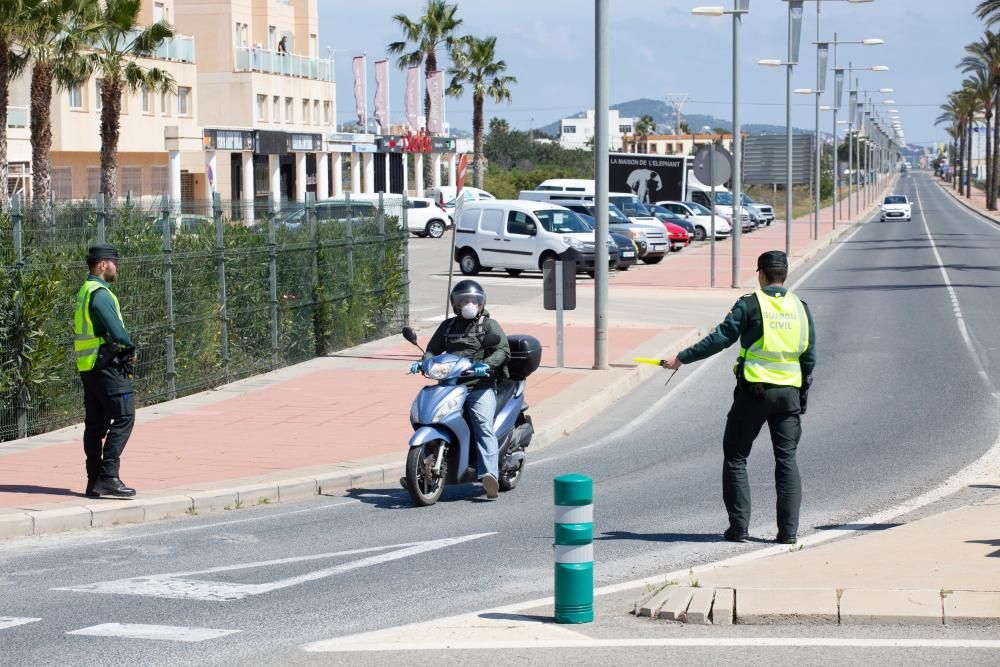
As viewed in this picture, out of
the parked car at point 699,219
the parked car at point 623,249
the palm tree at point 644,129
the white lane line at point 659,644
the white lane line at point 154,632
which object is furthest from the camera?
the palm tree at point 644,129

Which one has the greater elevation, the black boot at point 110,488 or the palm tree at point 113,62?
the palm tree at point 113,62

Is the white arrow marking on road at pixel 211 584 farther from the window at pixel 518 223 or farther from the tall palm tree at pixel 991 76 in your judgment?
the tall palm tree at pixel 991 76

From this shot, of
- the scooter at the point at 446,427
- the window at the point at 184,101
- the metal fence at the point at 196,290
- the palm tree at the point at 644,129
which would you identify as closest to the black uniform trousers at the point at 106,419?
the scooter at the point at 446,427

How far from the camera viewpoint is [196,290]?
16453 mm

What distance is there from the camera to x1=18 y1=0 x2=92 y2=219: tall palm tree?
1416 inches

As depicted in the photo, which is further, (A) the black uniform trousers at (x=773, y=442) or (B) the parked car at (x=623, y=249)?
(B) the parked car at (x=623, y=249)

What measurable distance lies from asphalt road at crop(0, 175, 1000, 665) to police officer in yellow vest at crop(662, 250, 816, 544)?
0.52m

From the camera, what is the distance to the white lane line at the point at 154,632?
707cm

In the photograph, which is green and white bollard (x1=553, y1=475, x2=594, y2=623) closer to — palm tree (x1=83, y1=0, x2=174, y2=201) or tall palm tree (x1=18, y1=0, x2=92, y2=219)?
tall palm tree (x1=18, y1=0, x2=92, y2=219)

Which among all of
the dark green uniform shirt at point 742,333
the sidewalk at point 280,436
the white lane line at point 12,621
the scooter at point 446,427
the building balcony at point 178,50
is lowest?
the sidewalk at point 280,436

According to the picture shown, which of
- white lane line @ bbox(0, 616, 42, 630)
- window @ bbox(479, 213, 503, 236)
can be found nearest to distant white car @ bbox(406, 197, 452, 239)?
window @ bbox(479, 213, 503, 236)

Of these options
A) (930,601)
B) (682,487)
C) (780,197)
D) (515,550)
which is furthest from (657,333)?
(780,197)

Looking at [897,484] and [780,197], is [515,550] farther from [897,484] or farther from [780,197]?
[780,197]

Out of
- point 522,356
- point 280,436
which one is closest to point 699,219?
point 280,436
